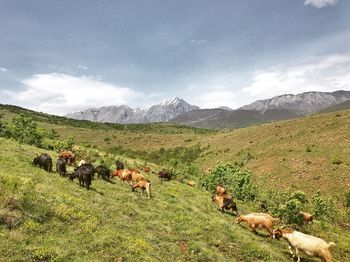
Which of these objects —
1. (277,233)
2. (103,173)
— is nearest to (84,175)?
(103,173)

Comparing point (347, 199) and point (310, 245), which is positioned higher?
point (310, 245)

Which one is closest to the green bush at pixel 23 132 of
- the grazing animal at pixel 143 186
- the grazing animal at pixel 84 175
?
the grazing animal at pixel 84 175

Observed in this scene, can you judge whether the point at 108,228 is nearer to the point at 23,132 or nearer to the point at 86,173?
the point at 86,173

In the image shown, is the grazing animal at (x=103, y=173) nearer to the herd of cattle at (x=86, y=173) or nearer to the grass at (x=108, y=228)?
the herd of cattle at (x=86, y=173)

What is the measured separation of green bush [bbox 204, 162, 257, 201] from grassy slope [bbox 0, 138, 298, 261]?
12.9m

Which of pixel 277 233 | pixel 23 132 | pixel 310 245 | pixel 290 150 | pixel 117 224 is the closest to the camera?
pixel 117 224

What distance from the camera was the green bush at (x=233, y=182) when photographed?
1396 inches

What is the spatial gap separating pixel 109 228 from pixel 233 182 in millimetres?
23613

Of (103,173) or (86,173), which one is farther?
(103,173)

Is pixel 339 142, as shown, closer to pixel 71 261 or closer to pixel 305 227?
pixel 305 227

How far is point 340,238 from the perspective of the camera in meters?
25.1

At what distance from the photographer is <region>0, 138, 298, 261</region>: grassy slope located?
12547mm

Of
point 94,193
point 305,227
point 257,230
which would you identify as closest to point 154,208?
point 94,193

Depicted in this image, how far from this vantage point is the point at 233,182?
36.9 meters
